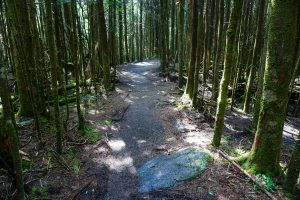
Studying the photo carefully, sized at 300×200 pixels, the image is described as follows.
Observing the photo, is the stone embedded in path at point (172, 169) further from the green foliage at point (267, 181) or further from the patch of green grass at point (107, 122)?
the patch of green grass at point (107, 122)

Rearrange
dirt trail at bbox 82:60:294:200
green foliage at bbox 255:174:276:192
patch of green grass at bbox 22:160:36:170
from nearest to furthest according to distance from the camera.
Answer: green foliage at bbox 255:174:276:192 → dirt trail at bbox 82:60:294:200 → patch of green grass at bbox 22:160:36:170

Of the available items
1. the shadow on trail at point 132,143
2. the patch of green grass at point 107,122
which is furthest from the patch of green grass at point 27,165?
the patch of green grass at point 107,122

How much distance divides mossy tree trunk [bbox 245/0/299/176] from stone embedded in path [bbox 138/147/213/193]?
3.58 ft

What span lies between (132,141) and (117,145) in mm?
499

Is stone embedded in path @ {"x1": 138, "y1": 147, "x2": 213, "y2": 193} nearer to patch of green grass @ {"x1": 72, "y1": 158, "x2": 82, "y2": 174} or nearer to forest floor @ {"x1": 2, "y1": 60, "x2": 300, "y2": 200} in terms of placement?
forest floor @ {"x1": 2, "y1": 60, "x2": 300, "y2": 200}

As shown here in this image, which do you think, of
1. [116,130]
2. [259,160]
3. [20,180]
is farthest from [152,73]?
[20,180]

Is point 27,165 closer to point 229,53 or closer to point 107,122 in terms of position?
point 107,122

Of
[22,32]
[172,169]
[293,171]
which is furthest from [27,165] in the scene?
[293,171]

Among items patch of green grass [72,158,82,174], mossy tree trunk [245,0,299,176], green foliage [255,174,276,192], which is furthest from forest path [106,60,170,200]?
mossy tree trunk [245,0,299,176]

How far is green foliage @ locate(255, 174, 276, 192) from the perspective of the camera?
15.4 ft

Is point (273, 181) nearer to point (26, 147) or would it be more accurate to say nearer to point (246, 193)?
point (246, 193)

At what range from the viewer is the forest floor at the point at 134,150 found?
489cm

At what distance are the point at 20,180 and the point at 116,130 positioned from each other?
15.0ft

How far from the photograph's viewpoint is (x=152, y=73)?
18281mm
